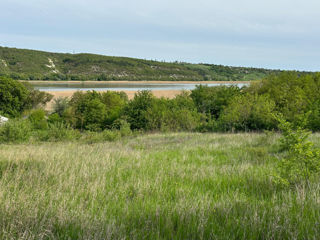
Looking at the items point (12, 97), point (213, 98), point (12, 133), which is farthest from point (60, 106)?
point (12, 133)

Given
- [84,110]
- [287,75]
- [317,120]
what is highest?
[287,75]

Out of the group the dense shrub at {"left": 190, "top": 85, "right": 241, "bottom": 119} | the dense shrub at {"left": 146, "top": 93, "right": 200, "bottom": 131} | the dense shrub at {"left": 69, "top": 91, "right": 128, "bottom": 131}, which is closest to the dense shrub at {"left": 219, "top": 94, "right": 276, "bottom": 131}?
the dense shrub at {"left": 146, "top": 93, "right": 200, "bottom": 131}

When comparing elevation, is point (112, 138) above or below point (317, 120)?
below

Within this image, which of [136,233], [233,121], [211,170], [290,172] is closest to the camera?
[136,233]

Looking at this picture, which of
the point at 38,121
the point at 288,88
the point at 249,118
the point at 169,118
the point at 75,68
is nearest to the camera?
the point at 249,118

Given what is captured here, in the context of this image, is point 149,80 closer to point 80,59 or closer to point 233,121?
point 80,59

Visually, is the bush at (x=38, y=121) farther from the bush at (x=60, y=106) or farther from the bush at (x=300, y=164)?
the bush at (x=300, y=164)

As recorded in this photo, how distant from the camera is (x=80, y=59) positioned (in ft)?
636

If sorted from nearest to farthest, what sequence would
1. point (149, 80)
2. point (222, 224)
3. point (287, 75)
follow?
point (222, 224) < point (287, 75) < point (149, 80)

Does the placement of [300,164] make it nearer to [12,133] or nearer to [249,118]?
[12,133]

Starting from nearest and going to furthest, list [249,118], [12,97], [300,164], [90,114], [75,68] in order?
1. [300,164]
2. [249,118]
3. [90,114]
4. [12,97]
5. [75,68]

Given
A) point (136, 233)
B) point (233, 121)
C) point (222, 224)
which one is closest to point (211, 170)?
point (222, 224)

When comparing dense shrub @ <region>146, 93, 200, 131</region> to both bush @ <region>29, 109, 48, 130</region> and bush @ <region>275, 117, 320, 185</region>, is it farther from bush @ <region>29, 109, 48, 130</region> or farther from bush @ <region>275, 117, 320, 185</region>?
bush @ <region>275, 117, 320, 185</region>

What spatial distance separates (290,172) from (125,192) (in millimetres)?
3379
